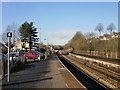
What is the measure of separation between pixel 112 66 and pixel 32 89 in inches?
943

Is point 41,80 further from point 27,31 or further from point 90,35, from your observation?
A: point 90,35

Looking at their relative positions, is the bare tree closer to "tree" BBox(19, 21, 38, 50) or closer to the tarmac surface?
→ "tree" BBox(19, 21, 38, 50)

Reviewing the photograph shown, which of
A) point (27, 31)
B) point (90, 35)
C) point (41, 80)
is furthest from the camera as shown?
point (90, 35)

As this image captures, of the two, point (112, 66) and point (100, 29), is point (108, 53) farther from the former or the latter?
point (100, 29)

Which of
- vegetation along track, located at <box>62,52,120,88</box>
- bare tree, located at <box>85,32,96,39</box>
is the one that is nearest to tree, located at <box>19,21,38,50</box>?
bare tree, located at <box>85,32,96,39</box>

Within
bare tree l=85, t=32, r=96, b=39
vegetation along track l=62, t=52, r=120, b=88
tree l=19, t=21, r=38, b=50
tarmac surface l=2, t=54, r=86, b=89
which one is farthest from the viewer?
bare tree l=85, t=32, r=96, b=39

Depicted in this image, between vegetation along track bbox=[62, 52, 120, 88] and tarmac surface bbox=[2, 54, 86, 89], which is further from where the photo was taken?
vegetation along track bbox=[62, 52, 120, 88]

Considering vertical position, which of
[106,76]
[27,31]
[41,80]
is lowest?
[106,76]

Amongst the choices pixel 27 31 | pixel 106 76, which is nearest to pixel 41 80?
pixel 106 76

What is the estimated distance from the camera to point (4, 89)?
10.4 m

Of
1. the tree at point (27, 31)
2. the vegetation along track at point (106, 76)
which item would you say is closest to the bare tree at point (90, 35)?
the tree at point (27, 31)

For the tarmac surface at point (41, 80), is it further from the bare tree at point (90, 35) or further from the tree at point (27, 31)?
the bare tree at point (90, 35)

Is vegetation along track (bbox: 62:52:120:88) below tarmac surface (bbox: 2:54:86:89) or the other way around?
below

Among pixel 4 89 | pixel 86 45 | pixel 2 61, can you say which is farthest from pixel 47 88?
pixel 86 45
